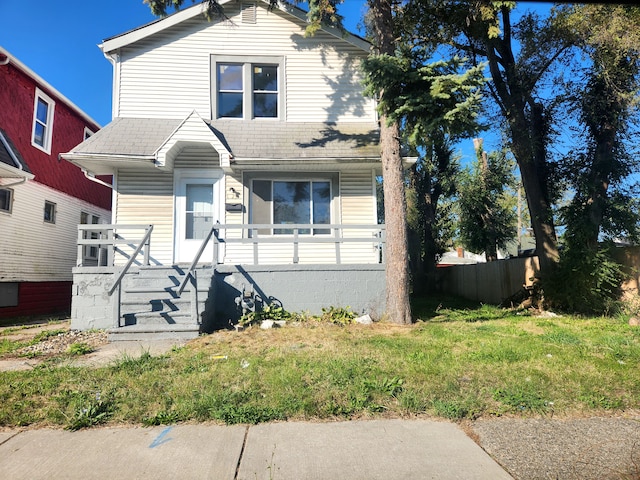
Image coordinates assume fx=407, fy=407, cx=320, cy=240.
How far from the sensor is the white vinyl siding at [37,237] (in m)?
11.2

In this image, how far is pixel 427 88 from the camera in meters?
7.49

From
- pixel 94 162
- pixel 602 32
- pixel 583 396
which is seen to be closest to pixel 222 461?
pixel 583 396

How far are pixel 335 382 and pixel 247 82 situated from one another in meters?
9.10

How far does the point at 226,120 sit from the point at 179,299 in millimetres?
5438

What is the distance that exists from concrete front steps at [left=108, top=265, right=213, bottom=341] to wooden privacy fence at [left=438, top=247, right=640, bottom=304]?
8.95 m

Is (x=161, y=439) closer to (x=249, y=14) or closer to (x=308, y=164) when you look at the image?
(x=308, y=164)

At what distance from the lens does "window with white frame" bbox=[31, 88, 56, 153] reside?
12688mm

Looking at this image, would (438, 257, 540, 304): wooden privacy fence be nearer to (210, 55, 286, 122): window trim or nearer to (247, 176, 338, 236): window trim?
(247, 176, 338, 236): window trim

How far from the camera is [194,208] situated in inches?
405

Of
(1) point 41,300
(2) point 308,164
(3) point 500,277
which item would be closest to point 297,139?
(2) point 308,164

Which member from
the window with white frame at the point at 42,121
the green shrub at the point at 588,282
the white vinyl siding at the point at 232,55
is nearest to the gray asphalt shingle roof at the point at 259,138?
the white vinyl siding at the point at 232,55

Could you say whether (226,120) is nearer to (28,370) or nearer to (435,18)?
(435,18)

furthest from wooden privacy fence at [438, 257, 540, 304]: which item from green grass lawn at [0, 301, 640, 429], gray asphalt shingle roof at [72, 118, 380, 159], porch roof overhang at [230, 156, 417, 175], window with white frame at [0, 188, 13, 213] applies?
window with white frame at [0, 188, 13, 213]

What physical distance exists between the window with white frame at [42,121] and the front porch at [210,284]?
231 inches
